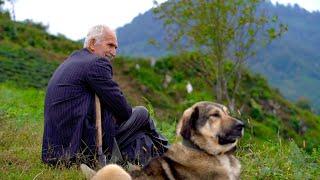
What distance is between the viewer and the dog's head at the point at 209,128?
21.7ft

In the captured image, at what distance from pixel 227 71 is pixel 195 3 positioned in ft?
10.8

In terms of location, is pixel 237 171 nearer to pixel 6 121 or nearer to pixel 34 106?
pixel 6 121

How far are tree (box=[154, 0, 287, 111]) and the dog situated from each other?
14938 mm

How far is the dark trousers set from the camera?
25.9ft

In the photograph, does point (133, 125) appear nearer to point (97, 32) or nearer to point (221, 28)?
point (97, 32)

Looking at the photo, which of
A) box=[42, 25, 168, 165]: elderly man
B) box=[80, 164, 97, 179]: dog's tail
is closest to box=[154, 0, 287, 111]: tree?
box=[42, 25, 168, 165]: elderly man

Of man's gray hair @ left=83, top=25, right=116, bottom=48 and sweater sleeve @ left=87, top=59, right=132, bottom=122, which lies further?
man's gray hair @ left=83, top=25, right=116, bottom=48

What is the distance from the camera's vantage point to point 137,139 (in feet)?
26.2

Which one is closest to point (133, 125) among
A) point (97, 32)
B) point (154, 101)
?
point (97, 32)

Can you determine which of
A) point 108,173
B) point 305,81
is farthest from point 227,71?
point 305,81

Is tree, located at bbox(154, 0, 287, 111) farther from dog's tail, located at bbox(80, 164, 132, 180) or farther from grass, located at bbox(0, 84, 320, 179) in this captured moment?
dog's tail, located at bbox(80, 164, 132, 180)

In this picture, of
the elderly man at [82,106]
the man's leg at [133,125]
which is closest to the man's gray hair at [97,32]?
the elderly man at [82,106]

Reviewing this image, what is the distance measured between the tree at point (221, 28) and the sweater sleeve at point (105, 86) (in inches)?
557

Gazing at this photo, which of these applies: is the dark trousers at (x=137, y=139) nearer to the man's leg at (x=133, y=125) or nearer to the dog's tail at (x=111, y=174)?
the man's leg at (x=133, y=125)
